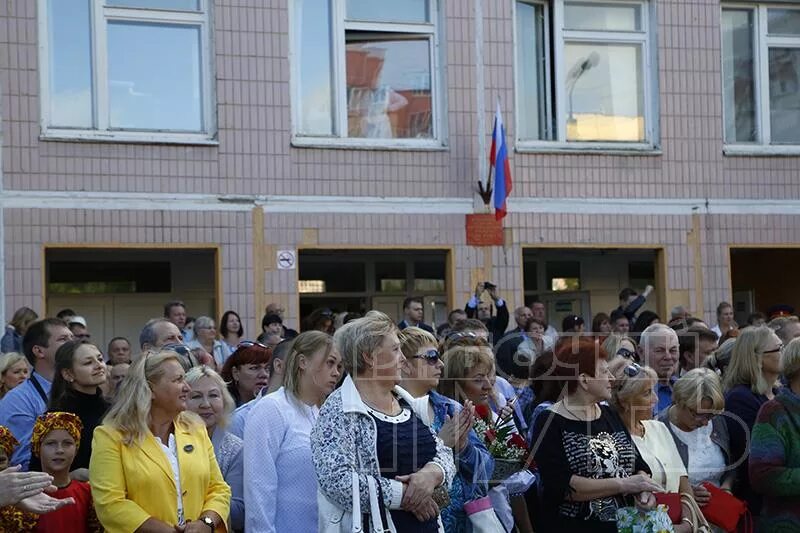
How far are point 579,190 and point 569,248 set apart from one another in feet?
2.50

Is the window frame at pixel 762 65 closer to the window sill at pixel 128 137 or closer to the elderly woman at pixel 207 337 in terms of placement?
the window sill at pixel 128 137

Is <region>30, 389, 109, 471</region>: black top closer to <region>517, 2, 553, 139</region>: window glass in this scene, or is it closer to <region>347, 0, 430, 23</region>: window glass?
<region>347, 0, 430, 23</region>: window glass

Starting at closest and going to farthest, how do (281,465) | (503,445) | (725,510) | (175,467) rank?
1. (175,467)
2. (281,465)
3. (503,445)
4. (725,510)

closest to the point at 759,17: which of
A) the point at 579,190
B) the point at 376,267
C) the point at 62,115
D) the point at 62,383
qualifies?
the point at 579,190

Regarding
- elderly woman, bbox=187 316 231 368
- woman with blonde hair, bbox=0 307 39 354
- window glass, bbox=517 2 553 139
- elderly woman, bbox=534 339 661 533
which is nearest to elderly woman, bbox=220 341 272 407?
elderly woman, bbox=534 339 661 533

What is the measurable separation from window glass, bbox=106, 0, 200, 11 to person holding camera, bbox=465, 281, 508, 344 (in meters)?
4.60

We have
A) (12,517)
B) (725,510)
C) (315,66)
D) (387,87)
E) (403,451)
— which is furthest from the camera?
(387,87)

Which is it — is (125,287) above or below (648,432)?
above

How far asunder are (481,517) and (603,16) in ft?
34.8

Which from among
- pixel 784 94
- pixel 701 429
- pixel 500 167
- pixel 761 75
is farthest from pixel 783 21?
pixel 701 429

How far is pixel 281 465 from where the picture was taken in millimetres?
6465

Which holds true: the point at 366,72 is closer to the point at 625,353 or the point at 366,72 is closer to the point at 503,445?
the point at 625,353

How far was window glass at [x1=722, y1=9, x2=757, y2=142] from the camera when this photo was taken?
1641cm

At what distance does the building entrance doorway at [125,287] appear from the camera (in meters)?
15.6
